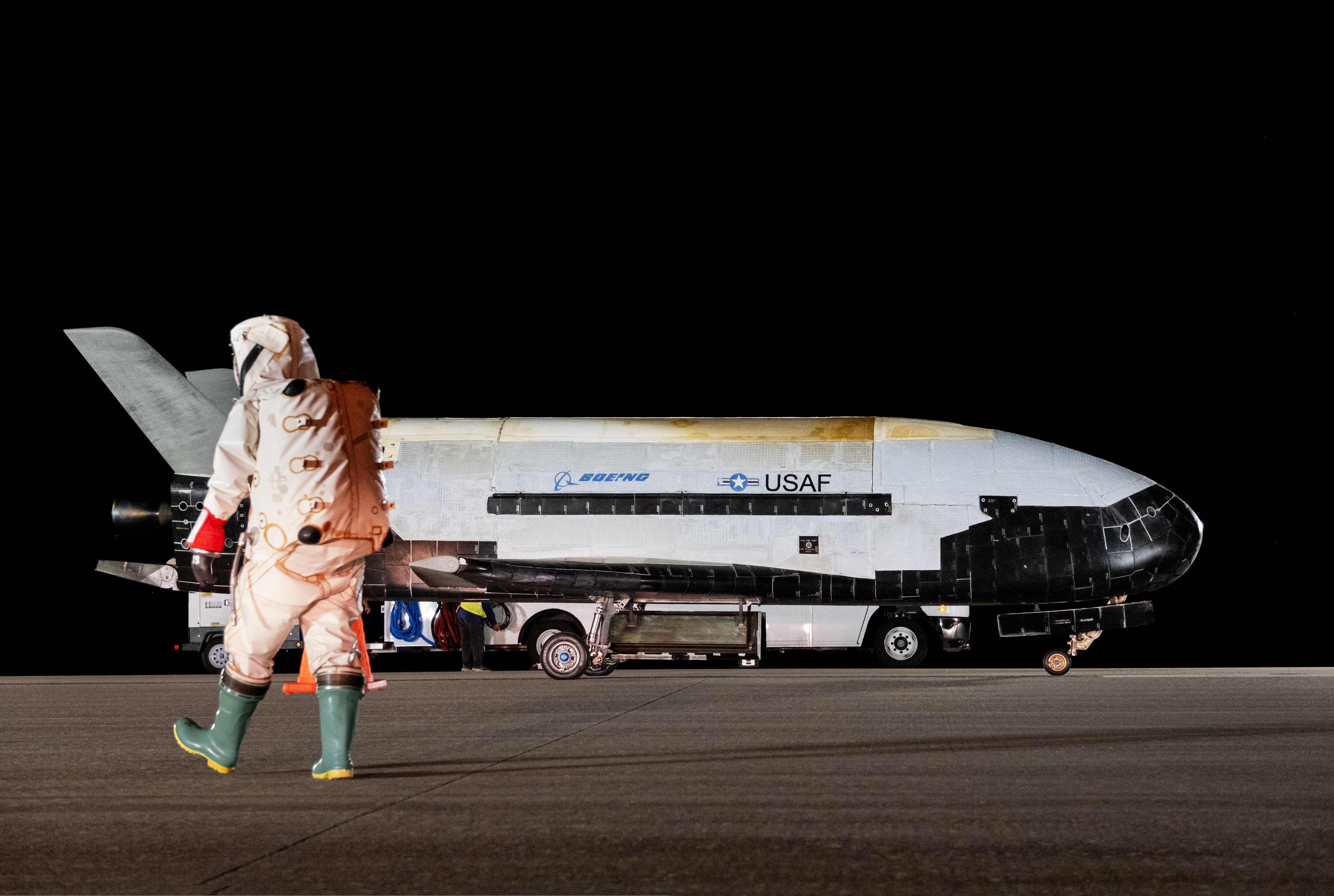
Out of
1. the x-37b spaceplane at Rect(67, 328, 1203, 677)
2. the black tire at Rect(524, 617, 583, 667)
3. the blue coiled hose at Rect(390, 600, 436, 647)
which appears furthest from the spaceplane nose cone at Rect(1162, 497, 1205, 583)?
the blue coiled hose at Rect(390, 600, 436, 647)

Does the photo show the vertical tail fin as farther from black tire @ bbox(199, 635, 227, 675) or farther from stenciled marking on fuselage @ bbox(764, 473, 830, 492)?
stenciled marking on fuselage @ bbox(764, 473, 830, 492)

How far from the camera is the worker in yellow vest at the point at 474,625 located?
2444cm

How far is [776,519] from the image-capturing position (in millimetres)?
20875

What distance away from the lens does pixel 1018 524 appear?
20.6 m

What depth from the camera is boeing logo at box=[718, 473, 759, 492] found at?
20.9 metres

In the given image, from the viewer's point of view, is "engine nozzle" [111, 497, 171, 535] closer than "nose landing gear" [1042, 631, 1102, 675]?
No

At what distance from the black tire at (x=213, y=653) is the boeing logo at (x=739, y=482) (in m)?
10.1

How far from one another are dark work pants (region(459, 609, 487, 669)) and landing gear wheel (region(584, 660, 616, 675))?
478 cm

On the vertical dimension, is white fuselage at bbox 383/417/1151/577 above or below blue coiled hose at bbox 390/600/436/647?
above

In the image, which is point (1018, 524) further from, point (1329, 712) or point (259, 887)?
point (259, 887)

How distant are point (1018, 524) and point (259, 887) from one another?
18.2 meters

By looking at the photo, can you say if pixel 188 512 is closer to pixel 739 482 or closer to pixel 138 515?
pixel 138 515

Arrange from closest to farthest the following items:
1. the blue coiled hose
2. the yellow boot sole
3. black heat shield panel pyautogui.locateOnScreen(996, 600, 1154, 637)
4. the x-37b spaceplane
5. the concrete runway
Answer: the concrete runway, the yellow boot sole, black heat shield panel pyautogui.locateOnScreen(996, 600, 1154, 637), the x-37b spaceplane, the blue coiled hose

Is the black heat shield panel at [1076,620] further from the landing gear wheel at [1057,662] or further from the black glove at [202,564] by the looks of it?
the black glove at [202,564]
